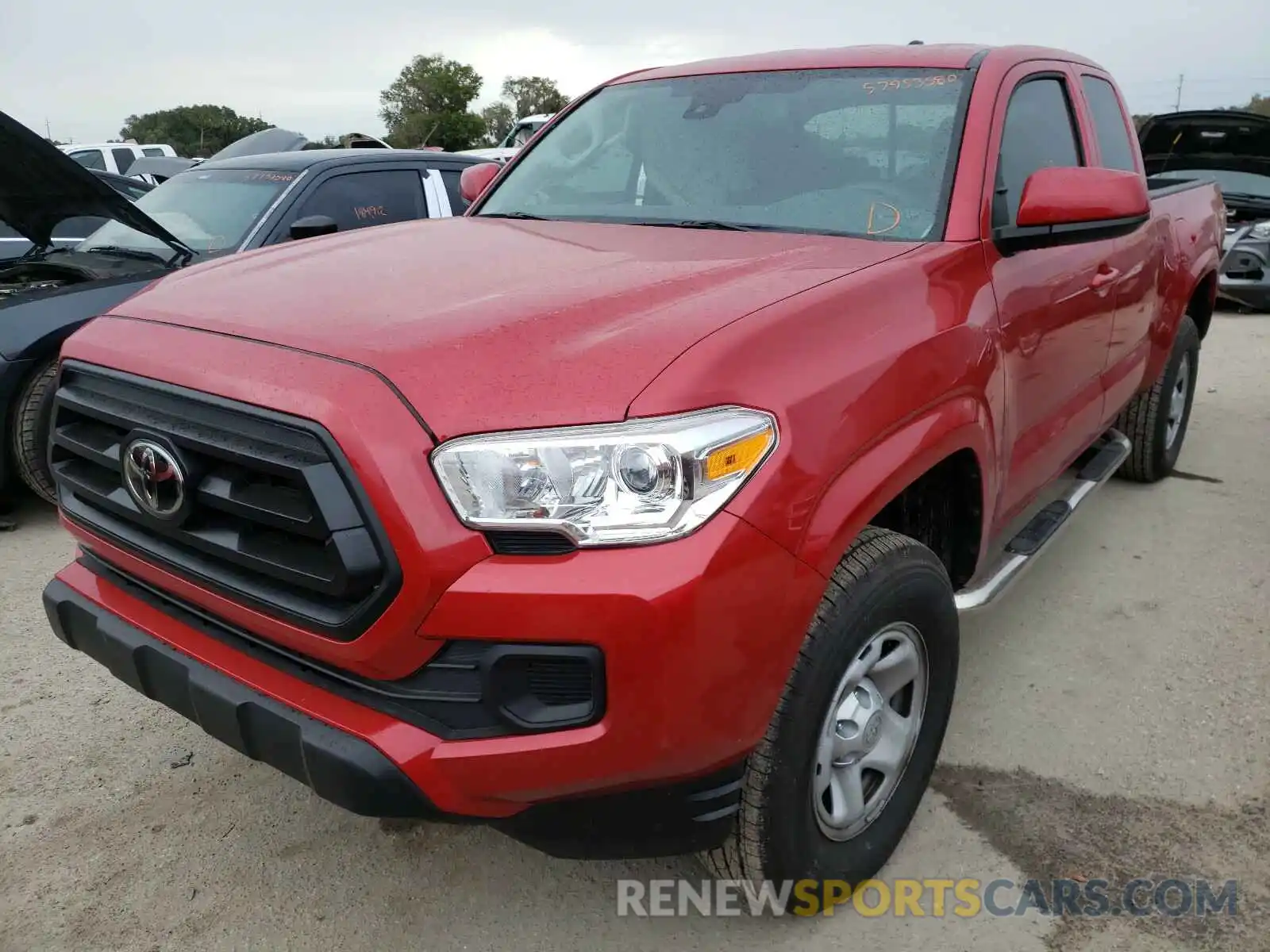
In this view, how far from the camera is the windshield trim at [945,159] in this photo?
248cm

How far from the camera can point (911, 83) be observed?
2783 mm

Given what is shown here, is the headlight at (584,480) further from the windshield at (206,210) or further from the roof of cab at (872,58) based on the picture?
the windshield at (206,210)

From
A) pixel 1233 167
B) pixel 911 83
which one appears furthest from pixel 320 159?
pixel 1233 167

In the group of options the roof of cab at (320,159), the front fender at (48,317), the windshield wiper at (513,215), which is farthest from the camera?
the roof of cab at (320,159)

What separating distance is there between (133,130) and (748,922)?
257 feet

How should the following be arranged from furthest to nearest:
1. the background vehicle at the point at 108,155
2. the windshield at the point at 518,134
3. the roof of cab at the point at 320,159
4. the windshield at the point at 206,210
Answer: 1. the windshield at the point at 518,134
2. the background vehicle at the point at 108,155
3. the roof of cab at the point at 320,159
4. the windshield at the point at 206,210

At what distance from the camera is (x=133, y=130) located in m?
67.9

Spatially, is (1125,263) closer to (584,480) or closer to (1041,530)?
(1041,530)

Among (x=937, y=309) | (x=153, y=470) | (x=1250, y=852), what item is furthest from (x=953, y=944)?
(x=153, y=470)

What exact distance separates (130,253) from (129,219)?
0.67 metres

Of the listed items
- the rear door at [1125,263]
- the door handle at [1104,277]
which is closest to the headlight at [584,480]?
the door handle at [1104,277]

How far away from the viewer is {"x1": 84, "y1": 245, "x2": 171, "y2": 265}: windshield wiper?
502 cm

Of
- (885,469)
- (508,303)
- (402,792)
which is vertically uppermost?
(508,303)

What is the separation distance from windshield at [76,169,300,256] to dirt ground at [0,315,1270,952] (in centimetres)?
224
